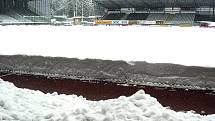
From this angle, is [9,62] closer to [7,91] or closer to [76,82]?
[76,82]

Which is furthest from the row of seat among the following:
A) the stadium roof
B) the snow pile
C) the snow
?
the snow pile

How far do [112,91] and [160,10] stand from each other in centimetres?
3342

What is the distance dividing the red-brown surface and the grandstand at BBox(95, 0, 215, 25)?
27671 millimetres

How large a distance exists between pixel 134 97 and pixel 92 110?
44 cm

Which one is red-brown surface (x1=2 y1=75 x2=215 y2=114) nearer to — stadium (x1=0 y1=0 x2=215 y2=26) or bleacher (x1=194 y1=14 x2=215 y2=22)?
stadium (x1=0 y1=0 x2=215 y2=26)

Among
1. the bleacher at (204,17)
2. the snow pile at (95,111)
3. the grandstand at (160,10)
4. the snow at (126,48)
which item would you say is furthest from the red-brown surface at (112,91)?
the bleacher at (204,17)

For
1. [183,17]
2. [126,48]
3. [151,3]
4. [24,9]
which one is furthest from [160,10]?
[126,48]

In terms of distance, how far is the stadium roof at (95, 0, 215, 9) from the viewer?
1423 inches

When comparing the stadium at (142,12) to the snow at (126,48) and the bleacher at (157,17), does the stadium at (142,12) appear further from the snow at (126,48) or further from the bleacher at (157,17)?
the snow at (126,48)

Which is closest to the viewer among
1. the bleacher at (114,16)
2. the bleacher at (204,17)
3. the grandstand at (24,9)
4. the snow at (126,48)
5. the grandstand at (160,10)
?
the snow at (126,48)

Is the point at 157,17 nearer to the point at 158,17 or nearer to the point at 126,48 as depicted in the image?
the point at 158,17

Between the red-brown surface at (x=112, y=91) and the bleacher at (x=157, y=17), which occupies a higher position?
the bleacher at (x=157, y=17)

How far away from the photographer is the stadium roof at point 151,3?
36.2 meters

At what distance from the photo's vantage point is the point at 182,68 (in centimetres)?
550
